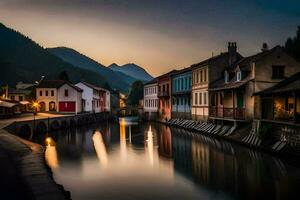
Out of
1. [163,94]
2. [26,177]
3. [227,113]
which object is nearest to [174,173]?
[26,177]

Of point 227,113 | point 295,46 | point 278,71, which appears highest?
point 295,46

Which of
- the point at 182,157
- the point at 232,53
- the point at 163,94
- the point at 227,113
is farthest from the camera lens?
the point at 163,94

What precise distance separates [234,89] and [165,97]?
33633mm

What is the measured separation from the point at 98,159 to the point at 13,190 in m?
13.6

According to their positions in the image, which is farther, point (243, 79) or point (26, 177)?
point (243, 79)

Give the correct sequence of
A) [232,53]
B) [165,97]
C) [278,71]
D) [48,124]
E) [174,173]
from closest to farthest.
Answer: [174,173] → [278,71] → [232,53] → [48,124] → [165,97]

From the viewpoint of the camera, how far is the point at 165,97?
7075 cm

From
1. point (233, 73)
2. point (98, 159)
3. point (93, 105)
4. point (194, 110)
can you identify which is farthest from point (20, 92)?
point (98, 159)

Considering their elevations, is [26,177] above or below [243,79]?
below

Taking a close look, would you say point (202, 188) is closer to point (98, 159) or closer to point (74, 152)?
point (98, 159)

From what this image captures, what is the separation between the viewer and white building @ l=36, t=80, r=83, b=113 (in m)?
72.7

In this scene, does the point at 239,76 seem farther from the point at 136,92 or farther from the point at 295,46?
the point at 136,92

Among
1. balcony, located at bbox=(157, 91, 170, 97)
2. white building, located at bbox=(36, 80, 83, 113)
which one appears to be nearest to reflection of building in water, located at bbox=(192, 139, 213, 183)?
balcony, located at bbox=(157, 91, 170, 97)

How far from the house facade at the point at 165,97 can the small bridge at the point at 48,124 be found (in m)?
16.4
